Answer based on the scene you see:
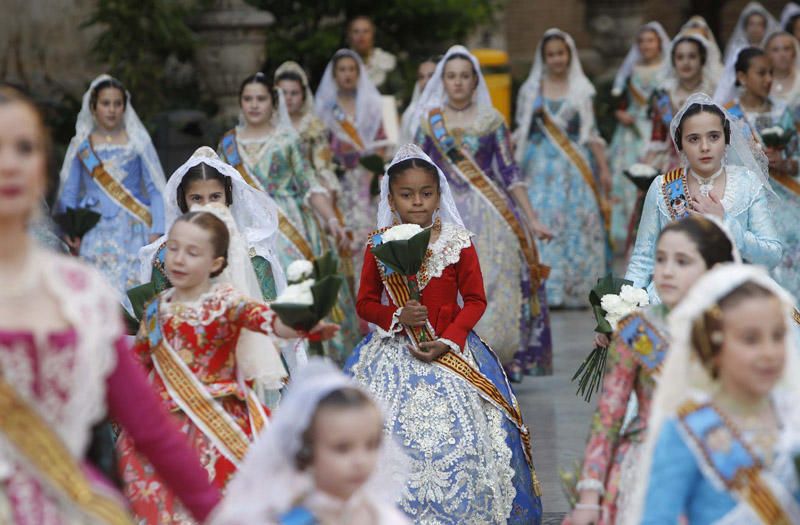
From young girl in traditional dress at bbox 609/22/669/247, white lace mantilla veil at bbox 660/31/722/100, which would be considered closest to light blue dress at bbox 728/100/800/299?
white lace mantilla veil at bbox 660/31/722/100

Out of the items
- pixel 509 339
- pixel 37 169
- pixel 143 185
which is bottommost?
pixel 509 339

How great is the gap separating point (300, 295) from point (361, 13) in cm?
1055

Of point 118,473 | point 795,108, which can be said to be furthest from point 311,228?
point 118,473

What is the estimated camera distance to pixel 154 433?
12.4 feet

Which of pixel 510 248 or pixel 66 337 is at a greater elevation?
pixel 66 337

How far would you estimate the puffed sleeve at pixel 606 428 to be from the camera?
15.2 ft

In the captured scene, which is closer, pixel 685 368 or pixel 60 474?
pixel 60 474

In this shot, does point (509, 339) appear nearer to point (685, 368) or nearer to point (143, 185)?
point (143, 185)

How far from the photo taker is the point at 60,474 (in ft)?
11.5

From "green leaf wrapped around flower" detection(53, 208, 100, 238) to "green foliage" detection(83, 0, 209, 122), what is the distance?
165 inches

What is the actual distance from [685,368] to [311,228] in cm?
624

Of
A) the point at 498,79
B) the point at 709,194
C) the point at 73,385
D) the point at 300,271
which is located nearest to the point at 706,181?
the point at 709,194

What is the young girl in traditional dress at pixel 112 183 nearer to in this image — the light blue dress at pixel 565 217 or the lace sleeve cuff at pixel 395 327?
the lace sleeve cuff at pixel 395 327

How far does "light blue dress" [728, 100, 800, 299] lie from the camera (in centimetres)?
989
